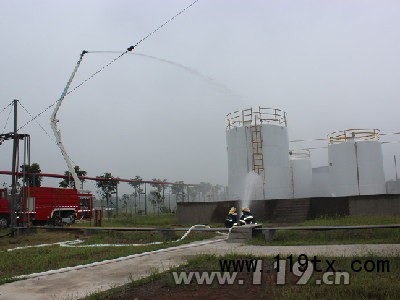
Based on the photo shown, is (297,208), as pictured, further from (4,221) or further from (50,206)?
(4,221)

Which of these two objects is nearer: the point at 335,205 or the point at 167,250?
the point at 167,250

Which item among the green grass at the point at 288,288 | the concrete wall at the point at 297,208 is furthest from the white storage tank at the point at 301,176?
the green grass at the point at 288,288

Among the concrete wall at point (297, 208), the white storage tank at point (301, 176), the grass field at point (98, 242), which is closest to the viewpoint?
the grass field at point (98, 242)

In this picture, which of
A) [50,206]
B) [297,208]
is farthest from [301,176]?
[50,206]

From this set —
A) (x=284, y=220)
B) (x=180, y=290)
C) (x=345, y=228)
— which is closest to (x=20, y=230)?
(x=284, y=220)

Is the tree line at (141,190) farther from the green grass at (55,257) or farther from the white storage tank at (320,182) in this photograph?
the green grass at (55,257)

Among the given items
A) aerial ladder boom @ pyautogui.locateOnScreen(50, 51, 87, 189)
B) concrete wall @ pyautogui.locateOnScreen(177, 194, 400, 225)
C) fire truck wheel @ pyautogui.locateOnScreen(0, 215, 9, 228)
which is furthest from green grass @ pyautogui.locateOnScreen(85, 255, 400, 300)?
aerial ladder boom @ pyautogui.locateOnScreen(50, 51, 87, 189)

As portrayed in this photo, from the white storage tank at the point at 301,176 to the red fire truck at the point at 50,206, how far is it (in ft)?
46.9

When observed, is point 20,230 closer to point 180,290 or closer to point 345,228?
point 345,228

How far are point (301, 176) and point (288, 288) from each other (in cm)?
2424

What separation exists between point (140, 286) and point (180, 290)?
0.78m

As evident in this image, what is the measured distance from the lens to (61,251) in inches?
485

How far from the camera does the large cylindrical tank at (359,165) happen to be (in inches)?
1022

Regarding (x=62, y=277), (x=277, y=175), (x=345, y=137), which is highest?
(x=345, y=137)
